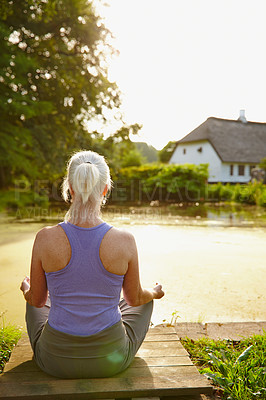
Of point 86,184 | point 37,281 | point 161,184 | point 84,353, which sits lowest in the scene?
point 84,353

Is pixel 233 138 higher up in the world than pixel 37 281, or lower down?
higher up

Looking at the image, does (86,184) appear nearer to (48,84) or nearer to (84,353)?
(84,353)

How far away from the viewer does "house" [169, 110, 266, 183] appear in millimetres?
32344

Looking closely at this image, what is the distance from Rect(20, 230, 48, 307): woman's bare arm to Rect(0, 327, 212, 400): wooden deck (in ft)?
1.09

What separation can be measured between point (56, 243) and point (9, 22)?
13.0m

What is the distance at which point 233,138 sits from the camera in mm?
34750

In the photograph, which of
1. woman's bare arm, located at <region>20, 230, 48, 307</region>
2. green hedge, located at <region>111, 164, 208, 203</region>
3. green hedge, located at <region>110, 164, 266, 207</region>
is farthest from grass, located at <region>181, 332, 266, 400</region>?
green hedge, located at <region>111, 164, 208, 203</region>

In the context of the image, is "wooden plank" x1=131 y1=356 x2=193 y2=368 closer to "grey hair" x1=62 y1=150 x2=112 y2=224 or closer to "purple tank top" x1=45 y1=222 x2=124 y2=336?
"purple tank top" x1=45 y1=222 x2=124 y2=336

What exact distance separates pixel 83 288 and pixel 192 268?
12.6 ft

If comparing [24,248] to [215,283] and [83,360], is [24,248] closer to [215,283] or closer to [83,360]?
[215,283]

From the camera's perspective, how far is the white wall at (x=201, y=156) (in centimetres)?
3234

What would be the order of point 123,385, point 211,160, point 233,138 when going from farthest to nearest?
point 233,138 → point 211,160 → point 123,385

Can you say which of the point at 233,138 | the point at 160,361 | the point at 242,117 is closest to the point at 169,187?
the point at 233,138

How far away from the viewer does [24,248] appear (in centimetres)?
685
